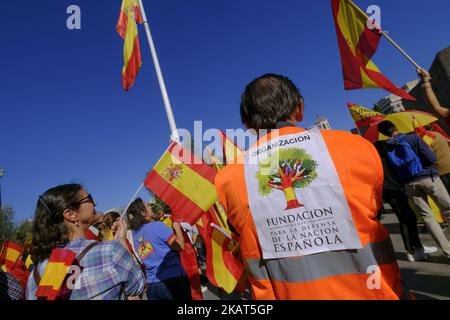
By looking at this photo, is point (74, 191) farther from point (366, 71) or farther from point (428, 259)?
point (428, 259)

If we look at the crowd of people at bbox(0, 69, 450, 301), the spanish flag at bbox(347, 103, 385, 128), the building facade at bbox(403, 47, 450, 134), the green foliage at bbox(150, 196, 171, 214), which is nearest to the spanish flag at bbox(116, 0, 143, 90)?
the green foliage at bbox(150, 196, 171, 214)

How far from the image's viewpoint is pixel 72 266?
1.67 meters

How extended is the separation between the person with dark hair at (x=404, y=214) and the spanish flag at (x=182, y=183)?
2.39 metres

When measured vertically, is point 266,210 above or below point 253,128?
below

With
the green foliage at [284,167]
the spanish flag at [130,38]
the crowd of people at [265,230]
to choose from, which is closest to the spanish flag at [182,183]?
the crowd of people at [265,230]

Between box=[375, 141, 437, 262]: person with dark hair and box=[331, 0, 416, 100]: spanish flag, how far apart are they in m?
0.91

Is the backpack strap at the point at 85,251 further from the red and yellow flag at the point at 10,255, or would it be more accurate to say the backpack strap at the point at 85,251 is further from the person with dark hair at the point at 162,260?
the red and yellow flag at the point at 10,255

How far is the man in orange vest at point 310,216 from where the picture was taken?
4.08ft

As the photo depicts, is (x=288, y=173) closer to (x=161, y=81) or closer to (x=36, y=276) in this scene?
(x=36, y=276)

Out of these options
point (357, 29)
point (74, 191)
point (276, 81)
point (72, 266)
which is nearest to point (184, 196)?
point (74, 191)

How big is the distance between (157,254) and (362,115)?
15.2 ft

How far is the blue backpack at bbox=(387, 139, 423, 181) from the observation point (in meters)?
3.76
